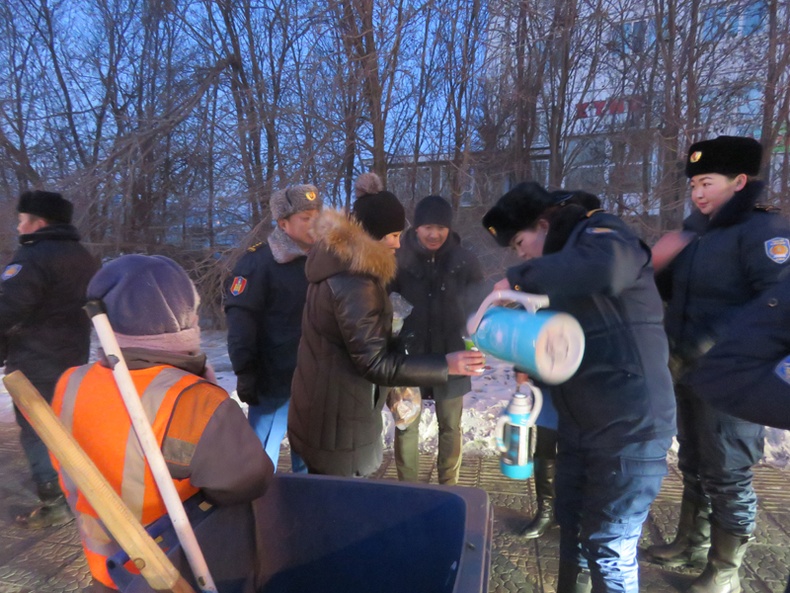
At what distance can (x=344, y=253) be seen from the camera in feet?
7.05

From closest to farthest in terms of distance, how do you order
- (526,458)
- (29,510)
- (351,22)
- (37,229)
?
(526,458) < (37,229) < (29,510) < (351,22)

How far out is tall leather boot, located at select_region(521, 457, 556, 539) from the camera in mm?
3182

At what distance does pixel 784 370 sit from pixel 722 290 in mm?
1418

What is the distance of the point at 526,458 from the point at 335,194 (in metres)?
5.37

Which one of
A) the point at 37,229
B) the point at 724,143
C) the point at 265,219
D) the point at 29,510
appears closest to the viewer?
the point at 724,143

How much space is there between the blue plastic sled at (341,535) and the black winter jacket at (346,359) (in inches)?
24.7

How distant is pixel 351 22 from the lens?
20.1 feet

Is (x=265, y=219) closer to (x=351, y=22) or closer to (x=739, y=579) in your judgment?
(x=351, y=22)

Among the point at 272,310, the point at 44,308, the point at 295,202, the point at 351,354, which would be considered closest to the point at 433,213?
the point at 295,202

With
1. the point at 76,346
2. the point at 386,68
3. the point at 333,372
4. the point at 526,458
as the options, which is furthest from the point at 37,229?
the point at 386,68

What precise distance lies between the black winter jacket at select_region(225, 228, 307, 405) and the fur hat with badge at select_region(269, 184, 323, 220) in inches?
4.9

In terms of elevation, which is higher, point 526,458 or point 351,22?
point 351,22

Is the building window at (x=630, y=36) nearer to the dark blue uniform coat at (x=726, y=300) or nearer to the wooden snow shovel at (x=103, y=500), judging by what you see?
the dark blue uniform coat at (x=726, y=300)

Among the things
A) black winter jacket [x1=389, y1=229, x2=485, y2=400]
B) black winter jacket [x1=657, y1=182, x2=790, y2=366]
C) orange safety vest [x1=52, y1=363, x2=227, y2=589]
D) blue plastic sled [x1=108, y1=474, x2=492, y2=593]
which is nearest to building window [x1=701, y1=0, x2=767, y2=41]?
black winter jacket [x1=657, y1=182, x2=790, y2=366]
